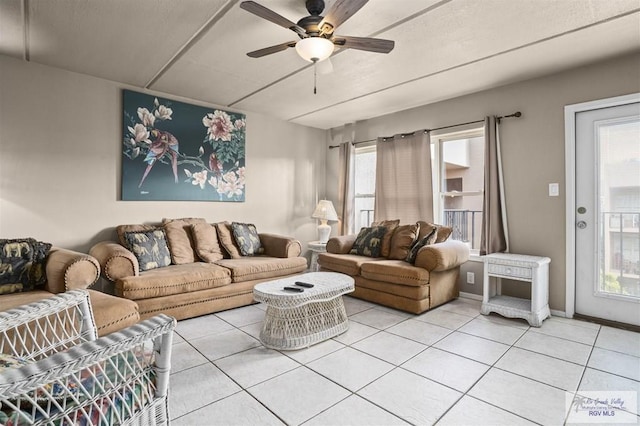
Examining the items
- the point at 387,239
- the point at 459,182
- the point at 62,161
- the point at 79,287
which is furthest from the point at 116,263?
the point at 459,182

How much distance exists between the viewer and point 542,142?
333 cm

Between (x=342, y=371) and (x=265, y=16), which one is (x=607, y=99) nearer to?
(x=265, y=16)

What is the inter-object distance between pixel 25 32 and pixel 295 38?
6.84ft

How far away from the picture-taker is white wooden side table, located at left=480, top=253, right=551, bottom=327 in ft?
9.77

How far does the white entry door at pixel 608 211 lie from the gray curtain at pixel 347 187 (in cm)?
284

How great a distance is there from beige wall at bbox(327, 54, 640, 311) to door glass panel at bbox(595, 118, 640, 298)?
29cm

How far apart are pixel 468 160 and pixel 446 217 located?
0.78m

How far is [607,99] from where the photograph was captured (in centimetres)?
293

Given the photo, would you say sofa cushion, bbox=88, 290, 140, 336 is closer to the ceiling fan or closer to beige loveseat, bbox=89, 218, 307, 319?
beige loveseat, bbox=89, 218, 307, 319

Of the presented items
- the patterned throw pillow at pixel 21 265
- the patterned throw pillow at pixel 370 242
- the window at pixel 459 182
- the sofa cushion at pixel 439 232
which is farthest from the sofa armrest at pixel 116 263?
the window at pixel 459 182

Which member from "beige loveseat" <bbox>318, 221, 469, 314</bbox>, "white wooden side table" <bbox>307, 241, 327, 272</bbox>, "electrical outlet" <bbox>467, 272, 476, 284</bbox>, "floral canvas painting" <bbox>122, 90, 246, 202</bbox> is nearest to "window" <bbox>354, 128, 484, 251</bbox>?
"electrical outlet" <bbox>467, 272, 476, 284</bbox>

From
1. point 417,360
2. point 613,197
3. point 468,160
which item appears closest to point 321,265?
point 417,360

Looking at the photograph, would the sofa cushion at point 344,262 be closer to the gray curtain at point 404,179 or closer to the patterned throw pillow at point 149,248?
the gray curtain at point 404,179

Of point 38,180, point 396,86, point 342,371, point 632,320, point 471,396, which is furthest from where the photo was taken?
point 396,86
